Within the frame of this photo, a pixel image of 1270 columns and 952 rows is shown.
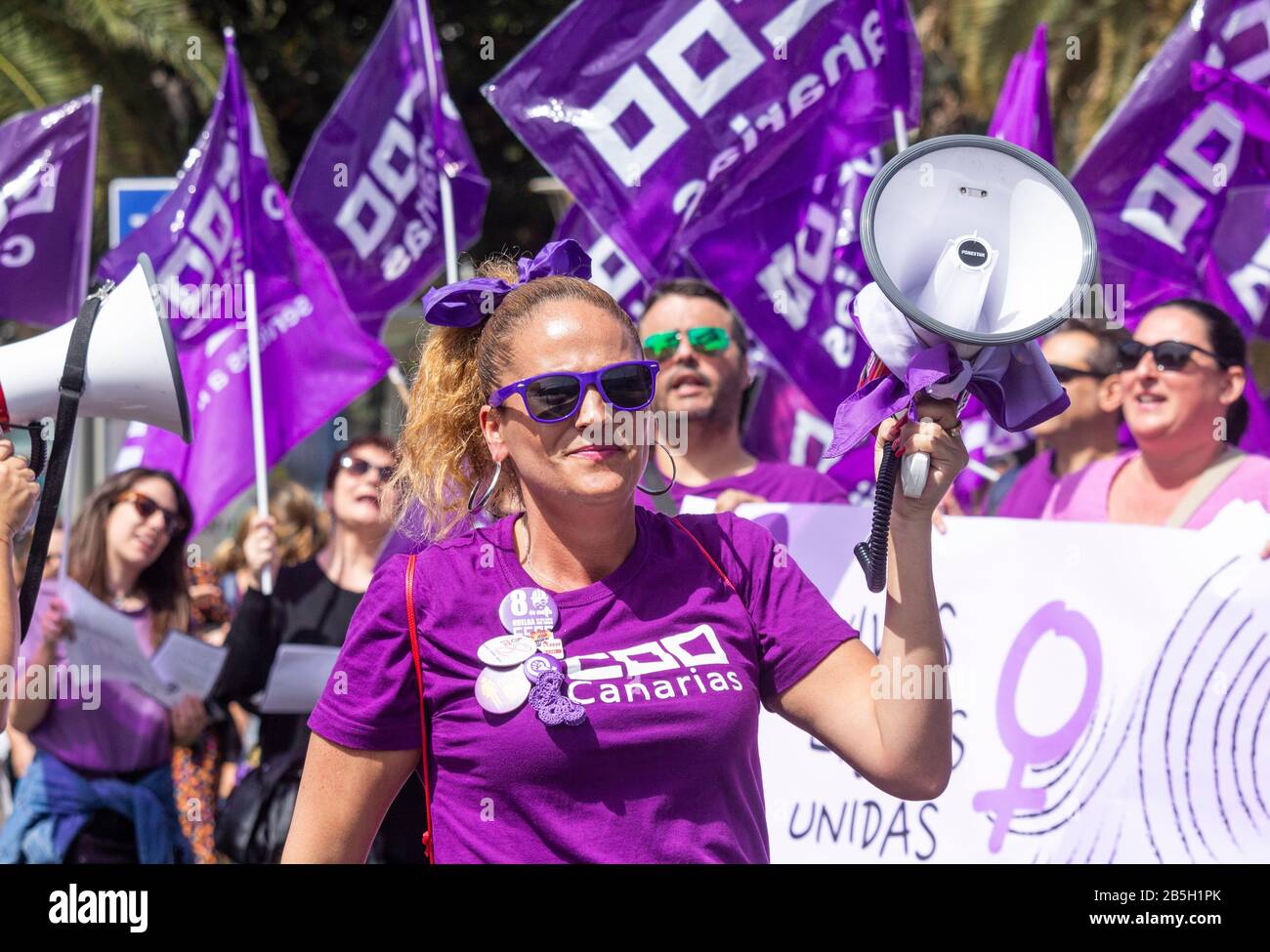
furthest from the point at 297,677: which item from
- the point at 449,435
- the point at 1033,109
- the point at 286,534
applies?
the point at 1033,109

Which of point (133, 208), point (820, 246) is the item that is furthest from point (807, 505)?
point (133, 208)

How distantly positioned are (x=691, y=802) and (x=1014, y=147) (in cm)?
106

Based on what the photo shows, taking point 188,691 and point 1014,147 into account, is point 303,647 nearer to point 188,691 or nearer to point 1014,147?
point 188,691

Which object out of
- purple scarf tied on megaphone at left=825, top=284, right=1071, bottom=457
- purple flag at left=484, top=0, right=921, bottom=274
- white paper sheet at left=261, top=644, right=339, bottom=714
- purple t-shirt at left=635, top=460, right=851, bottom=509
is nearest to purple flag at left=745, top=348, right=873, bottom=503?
purple flag at left=484, top=0, right=921, bottom=274

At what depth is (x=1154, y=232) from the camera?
537cm

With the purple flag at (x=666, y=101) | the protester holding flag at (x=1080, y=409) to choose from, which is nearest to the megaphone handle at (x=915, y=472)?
the purple flag at (x=666, y=101)

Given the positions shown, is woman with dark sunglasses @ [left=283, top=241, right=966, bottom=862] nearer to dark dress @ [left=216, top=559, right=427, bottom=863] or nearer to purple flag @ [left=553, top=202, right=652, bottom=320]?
dark dress @ [left=216, top=559, right=427, bottom=863]

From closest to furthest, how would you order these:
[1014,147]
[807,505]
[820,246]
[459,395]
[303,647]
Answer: [1014,147] → [459,395] → [807,505] → [303,647] → [820,246]

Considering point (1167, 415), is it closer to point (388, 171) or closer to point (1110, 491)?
point (1110, 491)

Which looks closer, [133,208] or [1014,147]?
[1014,147]

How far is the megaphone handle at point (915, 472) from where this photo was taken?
2.13 m

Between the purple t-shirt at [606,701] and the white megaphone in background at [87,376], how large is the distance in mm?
762

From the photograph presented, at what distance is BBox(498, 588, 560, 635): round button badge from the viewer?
2319 mm

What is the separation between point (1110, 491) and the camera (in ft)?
14.8
